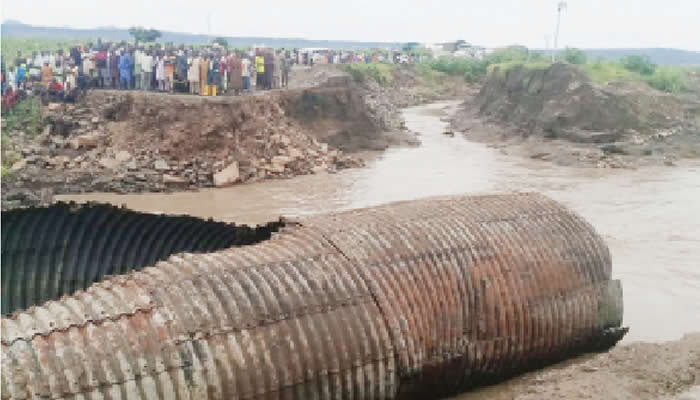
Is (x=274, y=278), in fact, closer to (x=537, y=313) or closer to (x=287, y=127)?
(x=537, y=313)

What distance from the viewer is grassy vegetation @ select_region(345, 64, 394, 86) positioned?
34.8 meters

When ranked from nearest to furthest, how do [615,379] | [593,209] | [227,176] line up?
[615,379] < [593,209] < [227,176]

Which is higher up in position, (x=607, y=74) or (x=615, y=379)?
(x=607, y=74)

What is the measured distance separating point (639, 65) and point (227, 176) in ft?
92.0

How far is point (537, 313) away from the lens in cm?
681

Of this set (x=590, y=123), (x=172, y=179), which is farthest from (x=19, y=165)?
(x=590, y=123)

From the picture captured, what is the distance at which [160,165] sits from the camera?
19328 mm

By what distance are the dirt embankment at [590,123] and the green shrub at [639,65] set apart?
19.9 ft

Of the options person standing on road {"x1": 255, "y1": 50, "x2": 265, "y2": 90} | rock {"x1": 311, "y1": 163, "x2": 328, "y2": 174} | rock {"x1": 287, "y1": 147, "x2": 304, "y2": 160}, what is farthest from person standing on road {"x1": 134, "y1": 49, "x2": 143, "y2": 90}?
rock {"x1": 311, "y1": 163, "x2": 328, "y2": 174}

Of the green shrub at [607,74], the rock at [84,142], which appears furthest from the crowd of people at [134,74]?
the green shrub at [607,74]

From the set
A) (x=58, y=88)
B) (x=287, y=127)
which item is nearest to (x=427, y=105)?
(x=287, y=127)

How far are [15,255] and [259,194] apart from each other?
1219 cm

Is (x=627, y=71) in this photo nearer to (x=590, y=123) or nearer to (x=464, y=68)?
(x=590, y=123)

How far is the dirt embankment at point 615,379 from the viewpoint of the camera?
6.25 metres
